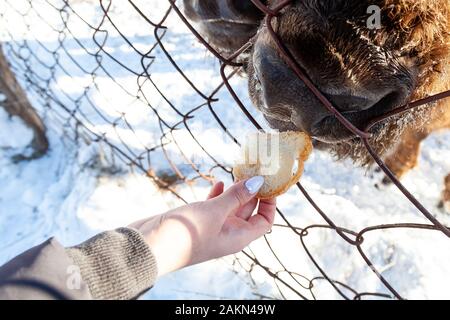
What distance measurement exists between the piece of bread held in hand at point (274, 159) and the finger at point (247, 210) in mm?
71

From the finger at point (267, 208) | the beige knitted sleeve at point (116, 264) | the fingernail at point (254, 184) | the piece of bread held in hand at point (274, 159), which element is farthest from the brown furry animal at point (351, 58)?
the beige knitted sleeve at point (116, 264)

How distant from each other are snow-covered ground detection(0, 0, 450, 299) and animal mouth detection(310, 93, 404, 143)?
1.01m

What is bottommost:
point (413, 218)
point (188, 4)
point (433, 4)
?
point (413, 218)

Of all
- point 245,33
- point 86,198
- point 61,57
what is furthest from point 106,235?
point 61,57

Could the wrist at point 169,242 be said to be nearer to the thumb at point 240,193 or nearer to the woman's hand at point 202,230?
the woman's hand at point 202,230

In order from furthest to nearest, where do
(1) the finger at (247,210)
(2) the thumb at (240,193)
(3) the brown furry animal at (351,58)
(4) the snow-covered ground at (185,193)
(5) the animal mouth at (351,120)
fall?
(4) the snow-covered ground at (185,193)
(1) the finger at (247,210)
(2) the thumb at (240,193)
(5) the animal mouth at (351,120)
(3) the brown furry animal at (351,58)

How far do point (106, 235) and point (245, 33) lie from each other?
3.08 feet

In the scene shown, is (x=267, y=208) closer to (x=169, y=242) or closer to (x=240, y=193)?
(x=240, y=193)

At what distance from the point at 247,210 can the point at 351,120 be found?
49 centimetres

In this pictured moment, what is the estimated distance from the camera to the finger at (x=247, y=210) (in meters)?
1.40

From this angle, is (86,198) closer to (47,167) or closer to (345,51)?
(47,167)

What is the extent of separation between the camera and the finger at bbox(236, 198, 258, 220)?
140 centimetres

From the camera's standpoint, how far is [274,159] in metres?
1.33
